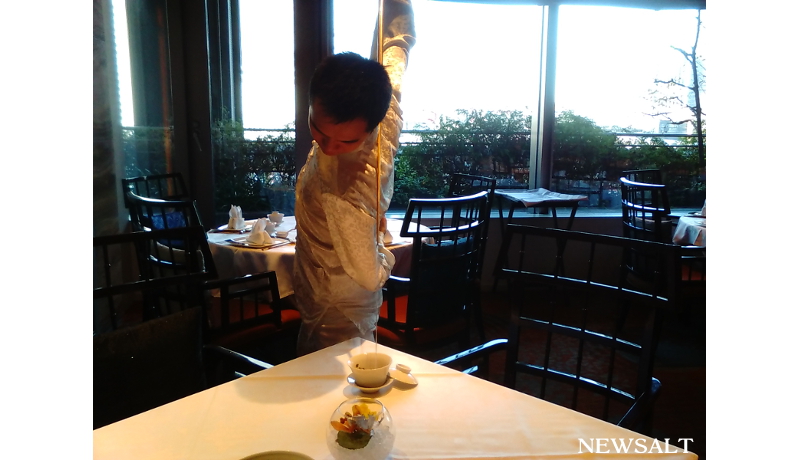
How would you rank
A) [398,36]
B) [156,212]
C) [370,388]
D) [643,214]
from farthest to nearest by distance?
[156,212]
[643,214]
[398,36]
[370,388]

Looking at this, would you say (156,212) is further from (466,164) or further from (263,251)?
(466,164)

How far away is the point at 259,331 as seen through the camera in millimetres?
1756

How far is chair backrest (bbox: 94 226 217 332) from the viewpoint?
1388mm

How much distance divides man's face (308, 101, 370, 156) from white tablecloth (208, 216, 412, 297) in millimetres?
1017

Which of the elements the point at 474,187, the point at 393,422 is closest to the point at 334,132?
the point at 393,422

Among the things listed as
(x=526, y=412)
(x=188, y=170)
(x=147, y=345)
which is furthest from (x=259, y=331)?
(x=188, y=170)

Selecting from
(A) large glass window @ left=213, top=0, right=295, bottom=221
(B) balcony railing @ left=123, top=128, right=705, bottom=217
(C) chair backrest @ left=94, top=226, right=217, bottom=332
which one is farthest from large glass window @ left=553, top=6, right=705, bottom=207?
(C) chair backrest @ left=94, top=226, right=217, bottom=332

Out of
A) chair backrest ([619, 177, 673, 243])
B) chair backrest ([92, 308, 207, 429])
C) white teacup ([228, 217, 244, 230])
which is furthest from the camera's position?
chair backrest ([619, 177, 673, 243])

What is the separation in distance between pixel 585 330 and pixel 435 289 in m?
0.79

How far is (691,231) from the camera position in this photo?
10.3ft

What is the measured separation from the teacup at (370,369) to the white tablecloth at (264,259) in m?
1.13

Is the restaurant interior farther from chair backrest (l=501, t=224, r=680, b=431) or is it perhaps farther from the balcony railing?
the balcony railing

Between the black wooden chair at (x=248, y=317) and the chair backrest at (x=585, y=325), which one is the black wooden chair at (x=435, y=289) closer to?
the chair backrest at (x=585, y=325)

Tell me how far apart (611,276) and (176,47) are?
3749mm
